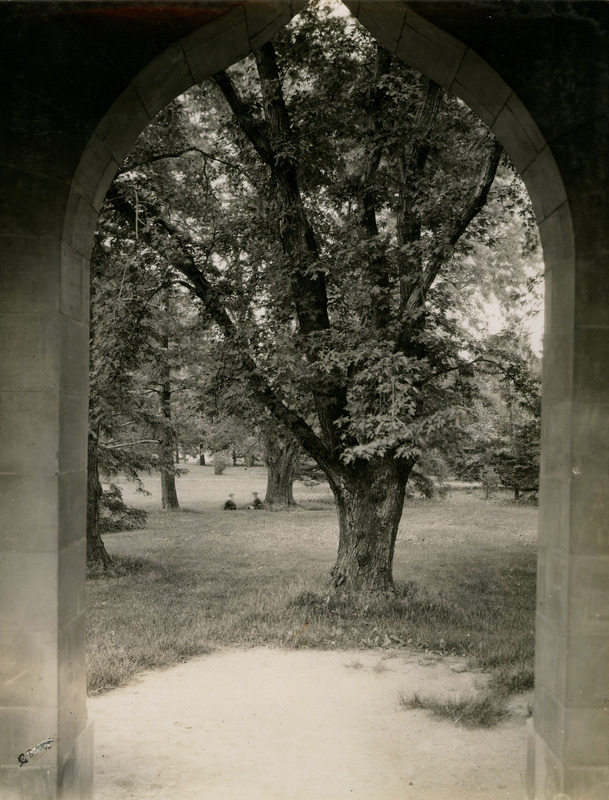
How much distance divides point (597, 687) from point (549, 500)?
0.96 metres

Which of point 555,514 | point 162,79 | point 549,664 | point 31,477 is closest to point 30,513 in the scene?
point 31,477

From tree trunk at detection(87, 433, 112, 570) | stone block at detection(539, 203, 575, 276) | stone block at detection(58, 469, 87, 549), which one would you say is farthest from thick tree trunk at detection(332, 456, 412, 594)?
stone block at detection(58, 469, 87, 549)

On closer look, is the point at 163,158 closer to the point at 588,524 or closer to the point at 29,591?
the point at 29,591

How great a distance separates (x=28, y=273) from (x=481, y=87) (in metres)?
2.59

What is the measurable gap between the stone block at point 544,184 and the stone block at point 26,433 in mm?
2858

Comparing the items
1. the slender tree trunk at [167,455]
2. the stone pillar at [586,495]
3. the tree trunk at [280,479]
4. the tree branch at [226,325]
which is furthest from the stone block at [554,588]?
the tree trunk at [280,479]

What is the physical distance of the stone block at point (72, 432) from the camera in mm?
3625

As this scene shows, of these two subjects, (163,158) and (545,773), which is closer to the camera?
(545,773)

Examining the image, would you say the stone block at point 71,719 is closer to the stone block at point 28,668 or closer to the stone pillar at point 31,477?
the stone pillar at point 31,477

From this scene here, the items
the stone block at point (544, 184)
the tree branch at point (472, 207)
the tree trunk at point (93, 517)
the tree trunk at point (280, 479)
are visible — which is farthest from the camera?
the tree trunk at point (280, 479)

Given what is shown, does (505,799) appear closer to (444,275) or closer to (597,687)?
(597,687)

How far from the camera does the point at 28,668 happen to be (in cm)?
353

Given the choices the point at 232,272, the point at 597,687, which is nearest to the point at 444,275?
the point at 232,272

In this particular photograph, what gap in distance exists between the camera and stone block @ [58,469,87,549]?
362cm
